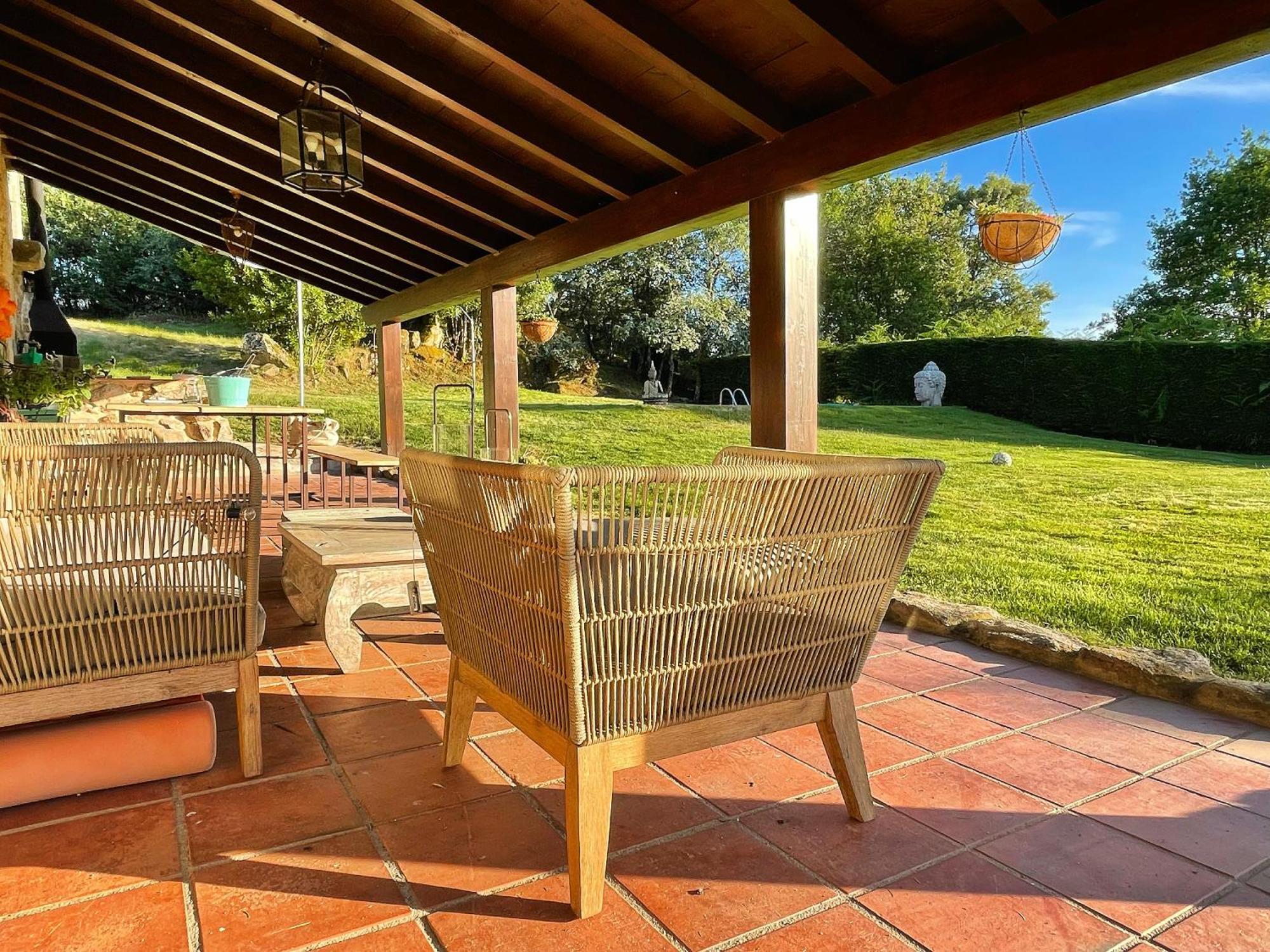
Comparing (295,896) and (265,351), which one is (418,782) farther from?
(265,351)

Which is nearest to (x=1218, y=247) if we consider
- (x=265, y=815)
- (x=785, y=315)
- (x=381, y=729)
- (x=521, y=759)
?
(x=785, y=315)

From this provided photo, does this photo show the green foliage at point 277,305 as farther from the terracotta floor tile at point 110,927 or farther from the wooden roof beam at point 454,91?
the terracotta floor tile at point 110,927

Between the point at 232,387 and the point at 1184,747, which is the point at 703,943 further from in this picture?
the point at 232,387

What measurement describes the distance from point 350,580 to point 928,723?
1722mm

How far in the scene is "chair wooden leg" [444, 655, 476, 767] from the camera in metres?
1.79

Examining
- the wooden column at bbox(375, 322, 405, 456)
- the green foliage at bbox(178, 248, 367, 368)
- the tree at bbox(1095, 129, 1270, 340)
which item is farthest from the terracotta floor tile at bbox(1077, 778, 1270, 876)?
the tree at bbox(1095, 129, 1270, 340)

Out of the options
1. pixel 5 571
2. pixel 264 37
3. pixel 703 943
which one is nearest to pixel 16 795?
pixel 5 571

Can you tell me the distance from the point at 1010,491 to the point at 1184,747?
4.88 metres

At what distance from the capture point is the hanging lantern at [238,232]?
5.16 m

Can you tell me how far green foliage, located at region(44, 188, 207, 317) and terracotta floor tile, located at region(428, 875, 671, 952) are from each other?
18276mm

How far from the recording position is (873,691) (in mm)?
2346

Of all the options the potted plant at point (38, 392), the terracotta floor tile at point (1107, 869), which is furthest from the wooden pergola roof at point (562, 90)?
the terracotta floor tile at point (1107, 869)

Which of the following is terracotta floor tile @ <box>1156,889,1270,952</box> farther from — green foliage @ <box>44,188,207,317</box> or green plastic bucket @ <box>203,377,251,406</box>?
green foliage @ <box>44,188,207,317</box>

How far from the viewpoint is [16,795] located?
1.61 m
